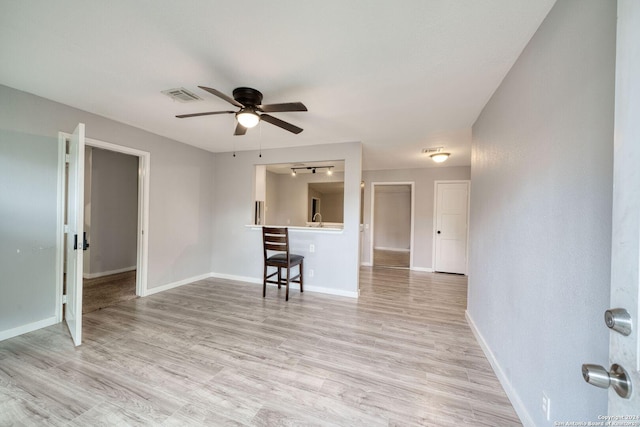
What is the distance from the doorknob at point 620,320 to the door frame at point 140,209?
13.4 ft

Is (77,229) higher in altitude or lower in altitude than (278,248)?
higher

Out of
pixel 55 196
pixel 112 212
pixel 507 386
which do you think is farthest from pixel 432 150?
pixel 112 212

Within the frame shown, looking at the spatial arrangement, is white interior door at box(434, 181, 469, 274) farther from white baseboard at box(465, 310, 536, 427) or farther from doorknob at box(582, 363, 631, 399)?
doorknob at box(582, 363, 631, 399)

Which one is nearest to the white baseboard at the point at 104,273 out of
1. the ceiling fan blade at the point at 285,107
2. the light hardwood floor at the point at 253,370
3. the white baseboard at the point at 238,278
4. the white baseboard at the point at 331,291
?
the white baseboard at the point at 238,278

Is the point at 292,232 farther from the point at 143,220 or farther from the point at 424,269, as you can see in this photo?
the point at 424,269

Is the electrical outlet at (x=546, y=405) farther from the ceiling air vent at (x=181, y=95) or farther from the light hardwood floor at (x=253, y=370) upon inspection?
the ceiling air vent at (x=181, y=95)

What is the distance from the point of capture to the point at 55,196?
101 inches

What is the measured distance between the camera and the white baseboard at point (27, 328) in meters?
2.27

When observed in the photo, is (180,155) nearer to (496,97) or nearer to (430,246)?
(496,97)

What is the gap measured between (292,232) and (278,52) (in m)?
2.83

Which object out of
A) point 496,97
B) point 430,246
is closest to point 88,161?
point 496,97

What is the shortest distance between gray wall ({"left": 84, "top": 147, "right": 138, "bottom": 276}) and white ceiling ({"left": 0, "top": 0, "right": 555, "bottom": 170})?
2195mm

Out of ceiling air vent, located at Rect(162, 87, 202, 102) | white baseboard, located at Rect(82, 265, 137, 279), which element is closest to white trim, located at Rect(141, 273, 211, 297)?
white baseboard, located at Rect(82, 265, 137, 279)

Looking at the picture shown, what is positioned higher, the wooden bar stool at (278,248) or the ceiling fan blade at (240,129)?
the ceiling fan blade at (240,129)
